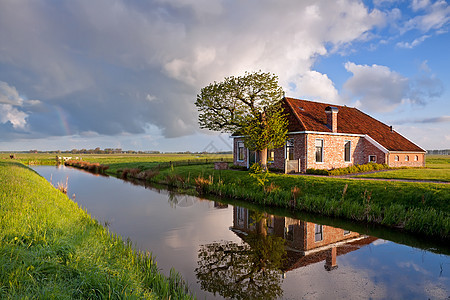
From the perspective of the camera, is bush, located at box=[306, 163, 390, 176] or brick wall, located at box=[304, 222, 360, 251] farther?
bush, located at box=[306, 163, 390, 176]

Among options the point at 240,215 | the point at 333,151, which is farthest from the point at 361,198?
the point at 333,151

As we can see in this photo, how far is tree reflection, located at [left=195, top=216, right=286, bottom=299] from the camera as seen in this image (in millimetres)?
6398

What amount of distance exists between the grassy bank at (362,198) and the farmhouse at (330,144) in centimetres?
412

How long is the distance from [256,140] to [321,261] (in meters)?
14.5

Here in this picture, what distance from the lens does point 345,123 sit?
27.6 meters

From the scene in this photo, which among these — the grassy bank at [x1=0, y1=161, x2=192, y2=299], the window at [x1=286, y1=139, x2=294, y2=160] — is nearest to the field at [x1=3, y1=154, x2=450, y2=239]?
the window at [x1=286, y1=139, x2=294, y2=160]

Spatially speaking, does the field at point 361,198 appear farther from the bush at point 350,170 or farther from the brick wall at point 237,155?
the brick wall at point 237,155

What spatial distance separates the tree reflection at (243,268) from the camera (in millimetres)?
6398

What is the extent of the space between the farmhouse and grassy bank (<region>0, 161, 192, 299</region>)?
50.0 feet

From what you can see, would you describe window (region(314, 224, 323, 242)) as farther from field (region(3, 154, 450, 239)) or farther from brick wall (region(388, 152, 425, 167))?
brick wall (region(388, 152, 425, 167))

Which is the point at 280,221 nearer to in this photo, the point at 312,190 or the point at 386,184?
the point at 312,190

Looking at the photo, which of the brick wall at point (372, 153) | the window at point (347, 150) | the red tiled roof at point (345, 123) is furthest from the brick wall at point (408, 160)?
the window at point (347, 150)

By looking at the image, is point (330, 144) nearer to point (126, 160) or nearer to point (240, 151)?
point (240, 151)

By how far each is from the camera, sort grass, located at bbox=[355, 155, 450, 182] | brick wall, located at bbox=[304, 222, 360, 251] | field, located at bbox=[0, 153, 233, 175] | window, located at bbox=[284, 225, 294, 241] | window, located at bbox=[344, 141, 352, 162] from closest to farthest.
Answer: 1. brick wall, located at bbox=[304, 222, 360, 251]
2. window, located at bbox=[284, 225, 294, 241]
3. grass, located at bbox=[355, 155, 450, 182]
4. window, located at bbox=[344, 141, 352, 162]
5. field, located at bbox=[0, 153, 233, 175]
